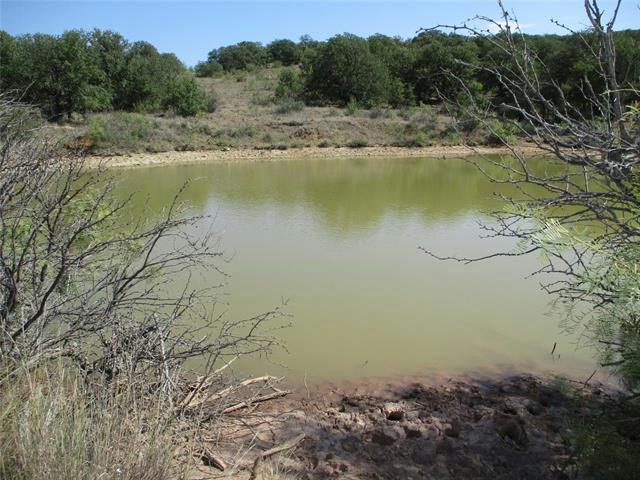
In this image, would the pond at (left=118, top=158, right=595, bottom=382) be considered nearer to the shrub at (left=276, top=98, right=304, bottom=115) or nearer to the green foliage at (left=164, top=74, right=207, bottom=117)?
the green foliage at (left=164, top=74, right=207, bottom=117)

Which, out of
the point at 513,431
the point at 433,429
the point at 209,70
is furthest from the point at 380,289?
the point at 209,70

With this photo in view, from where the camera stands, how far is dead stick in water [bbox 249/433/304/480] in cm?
275

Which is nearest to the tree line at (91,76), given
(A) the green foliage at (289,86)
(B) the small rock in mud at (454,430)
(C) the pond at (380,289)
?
(A) the green foliage at (289,86)

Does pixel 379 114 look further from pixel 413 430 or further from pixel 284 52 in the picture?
pixel 284 52

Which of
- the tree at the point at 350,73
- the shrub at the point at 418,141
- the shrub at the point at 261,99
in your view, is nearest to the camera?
the shrub at the point at 418,141

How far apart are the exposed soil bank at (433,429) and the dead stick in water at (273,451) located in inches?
2.3

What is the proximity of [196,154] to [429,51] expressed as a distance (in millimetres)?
19133

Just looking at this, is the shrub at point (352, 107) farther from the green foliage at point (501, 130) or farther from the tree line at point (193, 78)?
the green foliage at point (501, 130)

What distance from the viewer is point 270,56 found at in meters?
60.4

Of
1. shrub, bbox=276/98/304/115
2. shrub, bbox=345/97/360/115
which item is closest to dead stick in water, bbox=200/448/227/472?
shrub, bbox=276/98/304/115

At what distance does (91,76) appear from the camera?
2561 centimetres

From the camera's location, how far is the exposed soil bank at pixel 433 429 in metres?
3.26

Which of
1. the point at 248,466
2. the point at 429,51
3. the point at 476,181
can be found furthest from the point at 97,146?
the point at 429,51

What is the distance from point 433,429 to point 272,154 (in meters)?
20.5
